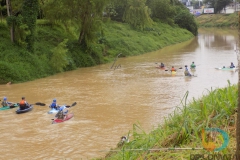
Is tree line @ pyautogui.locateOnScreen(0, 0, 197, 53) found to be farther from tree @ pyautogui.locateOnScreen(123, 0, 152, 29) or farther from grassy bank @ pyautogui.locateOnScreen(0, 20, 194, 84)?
tree @ pyautogui.locateOnScreen(123, 0, 152, 29)

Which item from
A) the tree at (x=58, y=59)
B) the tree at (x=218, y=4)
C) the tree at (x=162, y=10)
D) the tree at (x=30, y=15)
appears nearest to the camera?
the tree at (x=30, y=15)

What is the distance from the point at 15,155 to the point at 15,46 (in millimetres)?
14583

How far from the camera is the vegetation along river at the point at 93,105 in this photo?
10086mm

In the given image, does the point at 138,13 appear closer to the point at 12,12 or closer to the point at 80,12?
the point at 80,12

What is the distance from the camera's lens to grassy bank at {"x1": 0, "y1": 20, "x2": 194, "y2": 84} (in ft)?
70.5

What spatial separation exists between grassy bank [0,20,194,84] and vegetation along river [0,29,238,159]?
917 mm

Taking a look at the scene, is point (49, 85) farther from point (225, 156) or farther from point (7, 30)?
point (225, 156)

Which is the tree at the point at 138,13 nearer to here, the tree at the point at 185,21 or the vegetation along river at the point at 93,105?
the vegetation along river at the point at 93,105

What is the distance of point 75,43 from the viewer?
1112 inches

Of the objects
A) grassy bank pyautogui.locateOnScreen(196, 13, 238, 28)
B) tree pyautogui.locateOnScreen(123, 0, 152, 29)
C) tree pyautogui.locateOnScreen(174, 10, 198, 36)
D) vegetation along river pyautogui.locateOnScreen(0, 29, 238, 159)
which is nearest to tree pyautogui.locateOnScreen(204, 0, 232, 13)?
grassy bank pyautogui.locateOnScreen(196, 13, 238, 28)

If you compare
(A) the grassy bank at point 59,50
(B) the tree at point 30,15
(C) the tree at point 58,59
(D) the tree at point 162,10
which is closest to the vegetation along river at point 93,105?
(C) the tree at point 58,59

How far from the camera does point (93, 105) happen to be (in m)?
15.0

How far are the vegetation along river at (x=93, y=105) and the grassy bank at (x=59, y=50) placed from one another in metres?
0.92

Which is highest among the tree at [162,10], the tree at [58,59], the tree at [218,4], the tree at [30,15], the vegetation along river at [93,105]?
the tree at [218,4]
